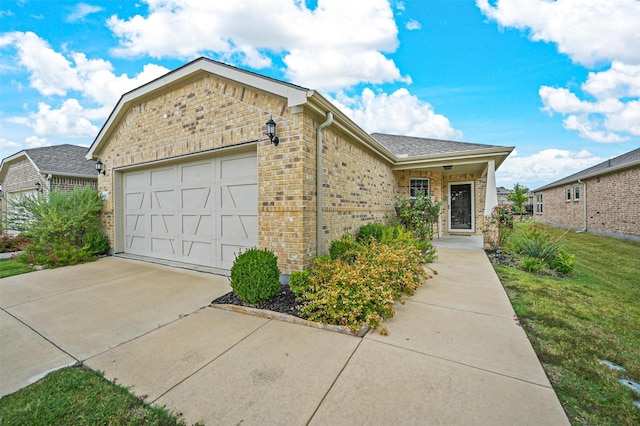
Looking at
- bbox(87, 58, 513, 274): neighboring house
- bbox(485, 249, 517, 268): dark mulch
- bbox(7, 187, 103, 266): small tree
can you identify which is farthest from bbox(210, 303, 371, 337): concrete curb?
bbox(7, 187, 103, 266): small tree

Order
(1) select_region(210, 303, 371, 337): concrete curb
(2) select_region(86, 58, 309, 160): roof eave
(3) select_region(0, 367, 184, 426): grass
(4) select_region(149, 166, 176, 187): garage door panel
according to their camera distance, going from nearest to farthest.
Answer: (3) select_region(0, 367, 184, 426): grass
(1) select_region(210, 303, 371, 337): concrete curb
(2) select_region(86, 58, 309, 160): roof eave
(4) select_region(149, 166, 176, 187): garage door panel

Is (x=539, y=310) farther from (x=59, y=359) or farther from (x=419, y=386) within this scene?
(x=59, y=359)

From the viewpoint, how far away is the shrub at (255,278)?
3.62m

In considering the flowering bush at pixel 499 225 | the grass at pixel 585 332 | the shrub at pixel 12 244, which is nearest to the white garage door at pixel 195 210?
the grass at pixel 585 332

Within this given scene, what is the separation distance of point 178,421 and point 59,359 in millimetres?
1763

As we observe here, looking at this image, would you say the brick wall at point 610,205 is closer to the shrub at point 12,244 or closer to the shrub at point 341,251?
the shrub at point 341,251

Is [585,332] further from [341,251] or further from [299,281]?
[299,281]

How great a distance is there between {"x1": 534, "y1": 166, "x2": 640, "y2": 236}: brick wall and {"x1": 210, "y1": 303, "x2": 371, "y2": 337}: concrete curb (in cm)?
1527

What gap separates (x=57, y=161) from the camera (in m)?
10.8

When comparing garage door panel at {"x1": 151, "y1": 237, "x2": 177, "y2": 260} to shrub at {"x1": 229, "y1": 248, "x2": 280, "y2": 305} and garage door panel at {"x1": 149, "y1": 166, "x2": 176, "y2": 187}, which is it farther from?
shrub at {"x1": 229, "y1": 248, "x2": 280, "y2": 305}

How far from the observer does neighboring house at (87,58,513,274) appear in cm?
443

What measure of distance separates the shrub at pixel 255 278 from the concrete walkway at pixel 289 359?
305mm

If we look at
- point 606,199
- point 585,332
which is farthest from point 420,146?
point 606,199

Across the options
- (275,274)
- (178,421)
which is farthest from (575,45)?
(178,421)
